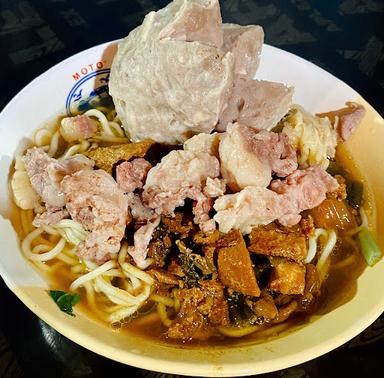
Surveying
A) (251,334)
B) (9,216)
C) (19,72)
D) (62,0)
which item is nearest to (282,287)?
(251,334)

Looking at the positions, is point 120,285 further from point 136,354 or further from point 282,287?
point 282,287

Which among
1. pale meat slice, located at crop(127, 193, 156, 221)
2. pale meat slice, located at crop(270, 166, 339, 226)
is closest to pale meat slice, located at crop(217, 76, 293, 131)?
pale meat slice, located at crop(270, 166, 339, 226)

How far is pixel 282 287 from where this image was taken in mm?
2490

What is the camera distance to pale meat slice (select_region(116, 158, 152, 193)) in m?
2.70

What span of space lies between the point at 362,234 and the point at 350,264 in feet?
0.62

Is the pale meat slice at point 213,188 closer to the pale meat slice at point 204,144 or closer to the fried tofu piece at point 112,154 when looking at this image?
the pale meat slice at point 204,144

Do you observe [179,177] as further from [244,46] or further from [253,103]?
[244,46]

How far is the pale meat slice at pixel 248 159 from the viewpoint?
99.7 inches

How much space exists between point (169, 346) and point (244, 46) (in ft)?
5.39

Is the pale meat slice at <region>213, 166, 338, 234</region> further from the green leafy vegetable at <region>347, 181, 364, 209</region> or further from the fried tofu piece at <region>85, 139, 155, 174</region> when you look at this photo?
the fried tofu piece at <region>85, 139, 155, 174</region>

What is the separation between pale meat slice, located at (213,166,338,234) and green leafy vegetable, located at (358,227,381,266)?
0.98 ft

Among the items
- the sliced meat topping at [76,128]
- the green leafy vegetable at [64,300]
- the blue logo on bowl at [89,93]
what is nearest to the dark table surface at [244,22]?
the blue logo on bowl at [89,93]

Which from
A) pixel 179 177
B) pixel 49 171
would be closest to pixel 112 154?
pixel 49 171

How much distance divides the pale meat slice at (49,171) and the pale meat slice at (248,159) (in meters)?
0.75
